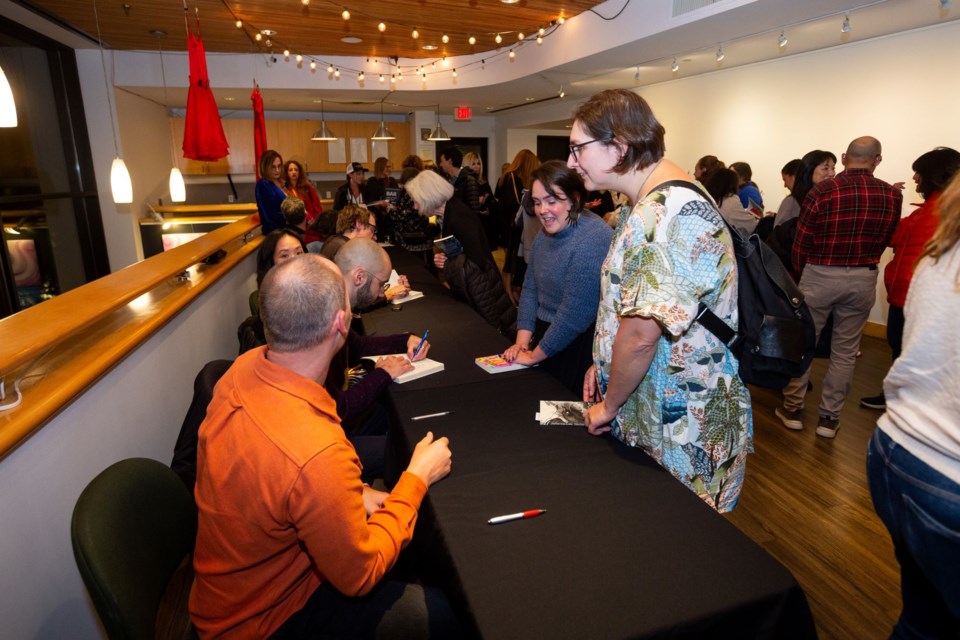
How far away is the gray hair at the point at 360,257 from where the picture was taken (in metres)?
2.11

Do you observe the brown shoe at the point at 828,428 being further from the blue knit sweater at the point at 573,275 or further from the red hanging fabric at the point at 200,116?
the red hanging fabric at the point at 200,116

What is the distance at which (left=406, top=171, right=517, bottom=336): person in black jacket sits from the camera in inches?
117

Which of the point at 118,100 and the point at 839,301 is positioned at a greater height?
the point at 118,100

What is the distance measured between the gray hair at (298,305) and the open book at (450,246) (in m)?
1.92

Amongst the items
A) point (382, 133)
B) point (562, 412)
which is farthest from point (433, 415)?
point (382, 133)

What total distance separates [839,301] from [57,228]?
7305 millimetres

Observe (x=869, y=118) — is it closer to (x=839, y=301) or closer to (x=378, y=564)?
(x=839, y=301)

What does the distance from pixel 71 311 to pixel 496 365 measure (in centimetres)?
136

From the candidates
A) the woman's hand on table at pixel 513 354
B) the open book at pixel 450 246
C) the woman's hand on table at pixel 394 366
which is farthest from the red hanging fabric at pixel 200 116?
the woman's hand on table at pixel 513 354

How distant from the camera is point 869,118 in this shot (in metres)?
4.94

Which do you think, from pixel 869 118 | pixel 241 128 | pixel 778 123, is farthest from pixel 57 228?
pixel 869 118

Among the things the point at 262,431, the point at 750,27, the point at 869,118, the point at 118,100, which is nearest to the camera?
the point at 262,431

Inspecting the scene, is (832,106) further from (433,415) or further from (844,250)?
(433,415)

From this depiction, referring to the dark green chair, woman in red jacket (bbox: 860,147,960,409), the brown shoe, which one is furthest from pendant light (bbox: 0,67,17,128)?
the brown shoe
